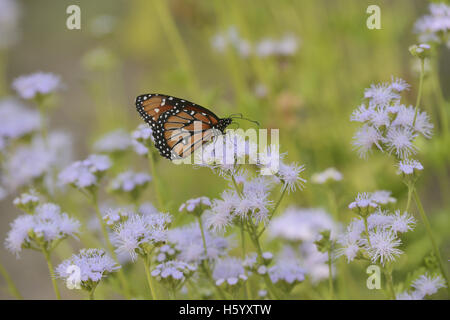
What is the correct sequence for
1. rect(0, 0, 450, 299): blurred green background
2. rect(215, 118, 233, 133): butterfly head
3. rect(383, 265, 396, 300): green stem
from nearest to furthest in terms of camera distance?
rect(383, 265, 396, 300): green stem < rect(215, 118, 233, 133): butterfly head < rect(0, 0, 450, 299): blurred green background

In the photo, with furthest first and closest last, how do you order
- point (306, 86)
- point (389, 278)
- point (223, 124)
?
point (306, 86) → point (223, 124) → point (389, 278)

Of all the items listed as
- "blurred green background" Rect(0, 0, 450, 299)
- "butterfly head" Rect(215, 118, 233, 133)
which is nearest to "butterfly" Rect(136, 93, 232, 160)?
"butterfly head" Rect(215, 118, 233, 133)

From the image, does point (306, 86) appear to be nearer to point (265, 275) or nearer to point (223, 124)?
point (223, 124)

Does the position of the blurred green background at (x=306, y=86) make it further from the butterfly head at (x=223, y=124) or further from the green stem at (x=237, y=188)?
the green stem at (x=237, y=188)

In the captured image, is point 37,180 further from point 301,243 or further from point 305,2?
point 305,2

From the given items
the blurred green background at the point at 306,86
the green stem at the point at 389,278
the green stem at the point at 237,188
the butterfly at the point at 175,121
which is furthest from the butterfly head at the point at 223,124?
the green stem at the point at 389,278

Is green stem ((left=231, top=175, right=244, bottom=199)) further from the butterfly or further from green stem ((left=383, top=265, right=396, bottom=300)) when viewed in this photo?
green stem ((left=383, top=265, right=396, bottom=300))

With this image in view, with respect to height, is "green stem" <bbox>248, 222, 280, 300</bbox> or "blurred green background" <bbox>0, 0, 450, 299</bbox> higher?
"blurred green background" <bbox>0, 0, 450, 299</bbox>

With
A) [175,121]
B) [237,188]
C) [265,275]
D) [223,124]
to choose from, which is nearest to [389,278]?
[265,275]
